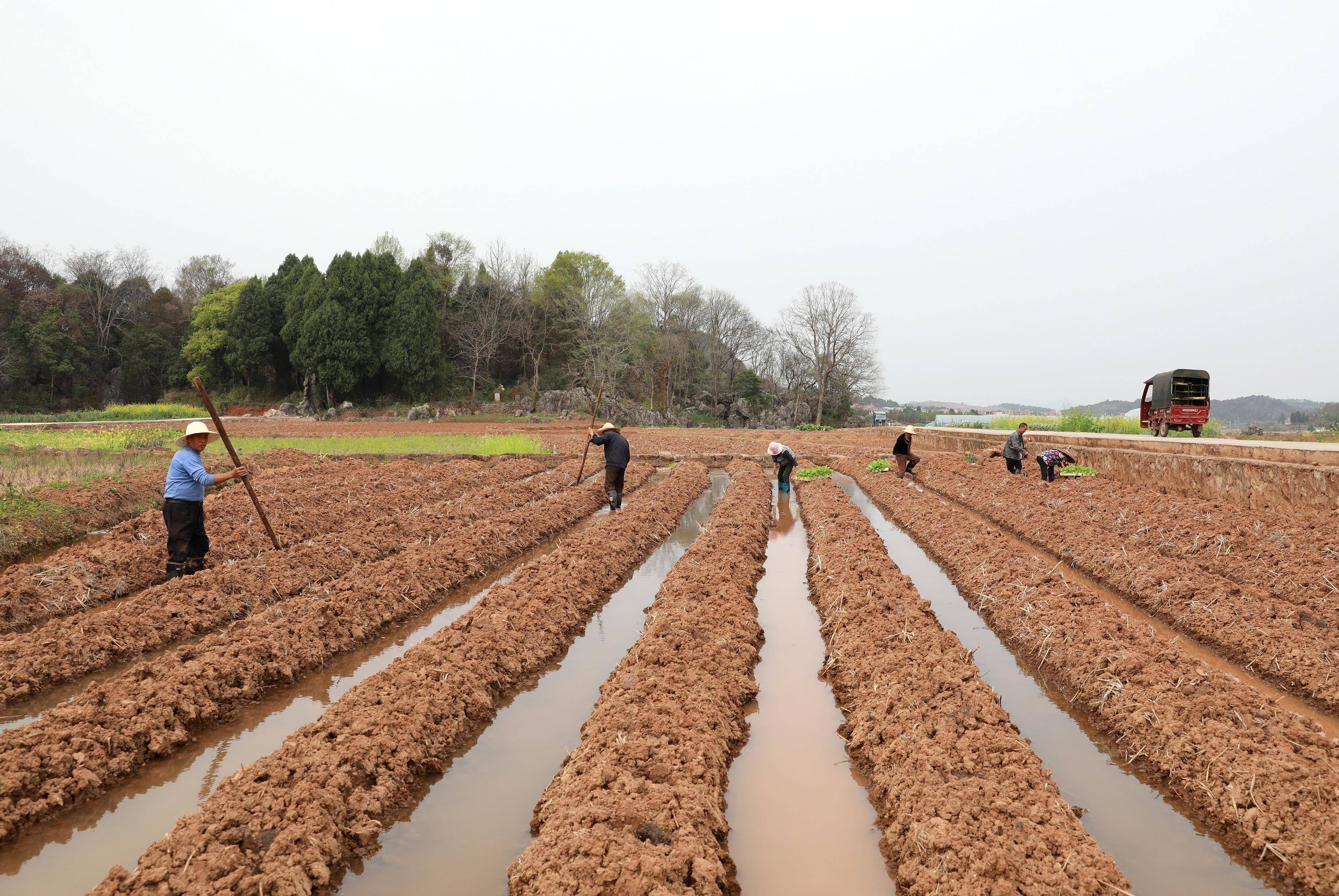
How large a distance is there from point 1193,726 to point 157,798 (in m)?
6.12

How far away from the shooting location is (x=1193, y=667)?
5008 millimetres

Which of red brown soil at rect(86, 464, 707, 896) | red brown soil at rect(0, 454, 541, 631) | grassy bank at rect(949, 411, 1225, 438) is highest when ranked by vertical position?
grassy bank at rect(949, 411, 1225, 438)

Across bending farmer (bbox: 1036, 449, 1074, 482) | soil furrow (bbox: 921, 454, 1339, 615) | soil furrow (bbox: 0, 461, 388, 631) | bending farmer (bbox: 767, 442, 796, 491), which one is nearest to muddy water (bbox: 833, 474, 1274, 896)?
soil furrow (bbox: 921, 454, 1339, 615)

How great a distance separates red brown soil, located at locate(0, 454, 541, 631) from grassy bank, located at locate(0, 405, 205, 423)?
107 feet

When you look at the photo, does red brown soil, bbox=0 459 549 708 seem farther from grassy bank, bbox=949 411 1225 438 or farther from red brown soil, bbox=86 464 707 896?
grassy bank, bbox=949 411 1225 438

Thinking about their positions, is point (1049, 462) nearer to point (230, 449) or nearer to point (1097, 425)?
point (1097, 425)

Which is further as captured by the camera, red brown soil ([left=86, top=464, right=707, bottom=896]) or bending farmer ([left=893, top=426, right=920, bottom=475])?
bending farmer ([left=893, top=426, right=920, bottom=475])

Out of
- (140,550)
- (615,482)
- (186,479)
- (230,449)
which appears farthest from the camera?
(615,482)

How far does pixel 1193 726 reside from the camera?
4223 mm

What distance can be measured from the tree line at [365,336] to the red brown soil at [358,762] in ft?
140

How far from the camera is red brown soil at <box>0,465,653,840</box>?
377 cm

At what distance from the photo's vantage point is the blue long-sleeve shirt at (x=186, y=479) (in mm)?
7488

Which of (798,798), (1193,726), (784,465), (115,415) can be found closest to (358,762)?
(798,798)

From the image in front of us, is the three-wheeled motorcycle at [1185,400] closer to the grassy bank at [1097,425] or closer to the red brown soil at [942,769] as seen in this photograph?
the grassy bank at [1097,425]
